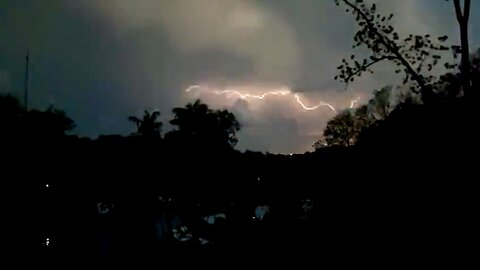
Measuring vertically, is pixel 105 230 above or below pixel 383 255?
above

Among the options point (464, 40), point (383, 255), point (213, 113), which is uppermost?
point (213, 113)

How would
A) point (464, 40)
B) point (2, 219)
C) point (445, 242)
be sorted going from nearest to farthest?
point (445, 242) → point (2, 219) → point (464, 40)

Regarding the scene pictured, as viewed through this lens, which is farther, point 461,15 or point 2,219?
point 461,15

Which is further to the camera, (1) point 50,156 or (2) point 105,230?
(2) point 105,230

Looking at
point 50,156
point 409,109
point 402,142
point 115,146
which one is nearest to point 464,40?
point 409,109

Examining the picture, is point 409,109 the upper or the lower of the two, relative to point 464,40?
lower

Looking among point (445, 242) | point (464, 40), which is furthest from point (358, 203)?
point (464, 40)

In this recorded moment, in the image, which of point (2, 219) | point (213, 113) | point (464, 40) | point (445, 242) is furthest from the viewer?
point (213, 113)

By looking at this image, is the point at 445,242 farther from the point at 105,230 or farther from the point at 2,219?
the point at 2,219

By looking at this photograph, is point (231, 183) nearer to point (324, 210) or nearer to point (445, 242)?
point (324, 210)
